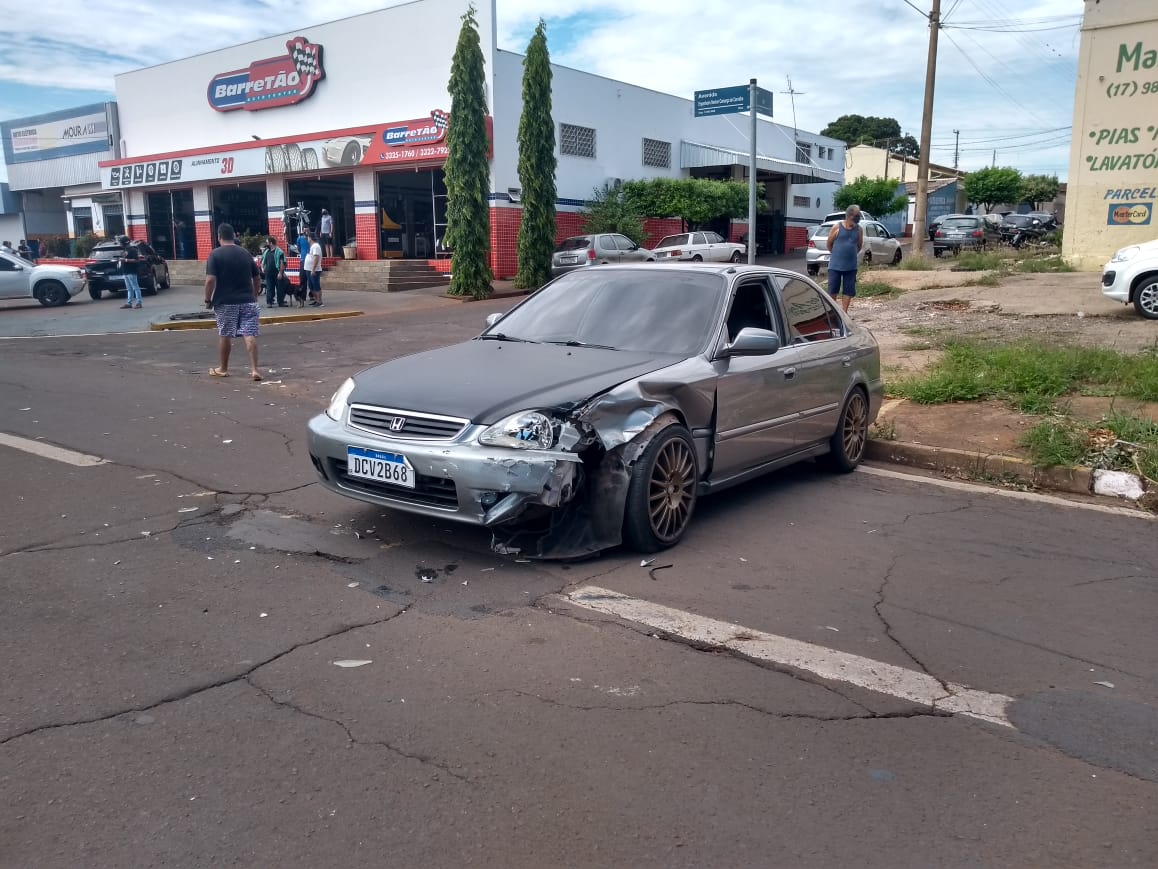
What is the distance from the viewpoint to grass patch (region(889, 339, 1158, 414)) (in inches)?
351

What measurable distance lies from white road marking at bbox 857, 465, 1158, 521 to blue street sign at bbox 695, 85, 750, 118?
823 centimetres

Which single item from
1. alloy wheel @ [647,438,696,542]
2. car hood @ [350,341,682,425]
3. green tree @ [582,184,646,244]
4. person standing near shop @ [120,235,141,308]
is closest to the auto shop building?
green tree @ [582,184,646,244]

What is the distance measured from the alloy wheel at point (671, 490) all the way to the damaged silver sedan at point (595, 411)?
1cm

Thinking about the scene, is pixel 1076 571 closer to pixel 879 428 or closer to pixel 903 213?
pixel 879 428

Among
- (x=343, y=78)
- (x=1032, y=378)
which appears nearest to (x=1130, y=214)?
(x=1032, y=378)

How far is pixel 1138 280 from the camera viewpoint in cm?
1328

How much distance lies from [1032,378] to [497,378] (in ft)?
20.3

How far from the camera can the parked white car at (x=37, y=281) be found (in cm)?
2362

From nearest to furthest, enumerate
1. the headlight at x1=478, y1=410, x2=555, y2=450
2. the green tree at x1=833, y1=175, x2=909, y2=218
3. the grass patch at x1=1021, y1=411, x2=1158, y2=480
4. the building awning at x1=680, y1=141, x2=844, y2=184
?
the headlight at x1=478, y1=410, x2=555, y2=450 < the grass patch at x1=1021, y1=411, x2=1158, y2=480 < the building awning at x1=680, y1=141, x2=844, y2=184 < the green tree at x1=833, y1=175, x2=909, y2=218

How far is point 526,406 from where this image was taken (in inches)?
197

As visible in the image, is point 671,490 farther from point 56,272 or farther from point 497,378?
point 56,272

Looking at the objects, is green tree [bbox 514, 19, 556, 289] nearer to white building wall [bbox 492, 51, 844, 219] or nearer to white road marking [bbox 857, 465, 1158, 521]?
white building wall [bbox 492, 51, 844, 219]

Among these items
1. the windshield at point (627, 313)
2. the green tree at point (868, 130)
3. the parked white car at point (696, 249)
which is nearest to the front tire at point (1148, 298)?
the windshield at point (627, 313)

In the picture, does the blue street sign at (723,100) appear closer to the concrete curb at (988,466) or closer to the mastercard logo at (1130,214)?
the concrete curb at (988,466)
